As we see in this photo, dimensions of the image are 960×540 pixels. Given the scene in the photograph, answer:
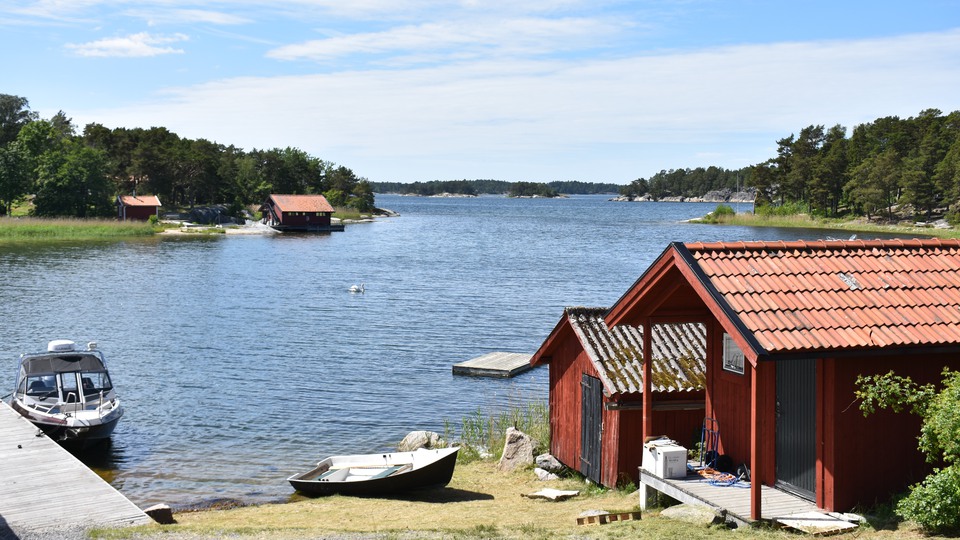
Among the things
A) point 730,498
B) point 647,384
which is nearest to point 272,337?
point 647,384

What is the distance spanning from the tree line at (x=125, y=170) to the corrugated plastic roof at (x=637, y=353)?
106127mm

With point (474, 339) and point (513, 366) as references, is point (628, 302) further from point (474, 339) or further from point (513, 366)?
point (474, 339)

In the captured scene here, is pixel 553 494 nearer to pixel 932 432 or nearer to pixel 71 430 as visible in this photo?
pixel 932 432

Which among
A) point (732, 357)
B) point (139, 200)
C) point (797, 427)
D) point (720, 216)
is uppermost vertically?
point (139, 200)

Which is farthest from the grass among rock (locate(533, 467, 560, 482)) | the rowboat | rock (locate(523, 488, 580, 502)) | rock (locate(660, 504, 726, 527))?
rock (locate(660, 504, 726, 527))

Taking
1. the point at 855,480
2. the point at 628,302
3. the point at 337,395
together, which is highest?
the point at 628,302

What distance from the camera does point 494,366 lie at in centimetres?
3553

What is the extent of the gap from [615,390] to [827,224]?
13865 cm

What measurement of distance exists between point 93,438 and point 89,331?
2233cm

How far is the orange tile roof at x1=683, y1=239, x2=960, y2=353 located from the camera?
12367mm

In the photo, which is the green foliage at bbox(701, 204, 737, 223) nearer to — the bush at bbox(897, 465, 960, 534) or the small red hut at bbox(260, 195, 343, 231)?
the small red hut at bbox(260, 195, 343, 231)

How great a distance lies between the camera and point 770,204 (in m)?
171

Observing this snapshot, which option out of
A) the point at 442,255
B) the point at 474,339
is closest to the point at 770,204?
the point at 442,255

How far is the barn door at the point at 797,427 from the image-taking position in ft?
43.8
